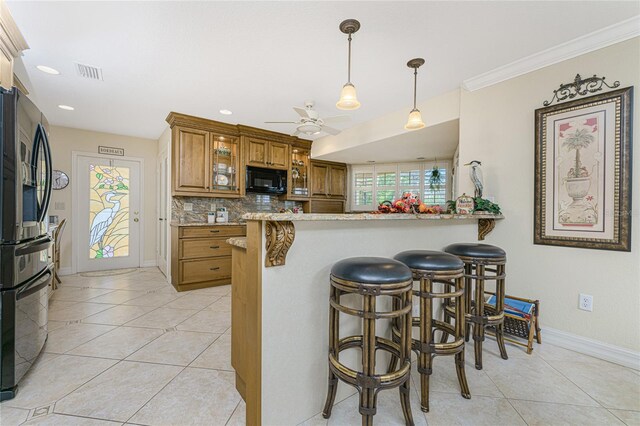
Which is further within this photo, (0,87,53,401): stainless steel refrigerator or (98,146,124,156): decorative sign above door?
(98,146,124,156): decorative sign above door

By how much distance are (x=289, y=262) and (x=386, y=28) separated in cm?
189

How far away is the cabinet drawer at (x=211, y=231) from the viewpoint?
3686 millimetres

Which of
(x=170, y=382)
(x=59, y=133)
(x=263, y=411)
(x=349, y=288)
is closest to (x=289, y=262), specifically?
(x=349, y=288)

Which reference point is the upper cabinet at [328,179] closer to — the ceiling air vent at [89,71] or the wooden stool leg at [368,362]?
the ceiling air vent at [89,71]

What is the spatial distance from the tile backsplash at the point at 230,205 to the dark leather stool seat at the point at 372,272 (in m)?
3.15

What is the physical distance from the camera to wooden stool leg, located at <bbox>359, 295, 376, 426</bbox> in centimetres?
120

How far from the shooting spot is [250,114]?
3.81 metres

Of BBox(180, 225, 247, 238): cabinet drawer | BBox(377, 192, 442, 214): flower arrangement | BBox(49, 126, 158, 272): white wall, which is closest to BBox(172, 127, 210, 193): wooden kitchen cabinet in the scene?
BBox(180, 225, 247, 238): cabinet drawer

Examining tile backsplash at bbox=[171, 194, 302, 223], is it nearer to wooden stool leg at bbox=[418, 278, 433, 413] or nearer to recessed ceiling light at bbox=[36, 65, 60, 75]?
recessed ceiling light at bbox=[36, 65, 60, 75]

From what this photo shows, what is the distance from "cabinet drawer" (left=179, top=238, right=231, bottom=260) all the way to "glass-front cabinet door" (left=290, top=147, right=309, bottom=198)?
5.60 feet

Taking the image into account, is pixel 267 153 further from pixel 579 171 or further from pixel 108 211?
pixel 579 171

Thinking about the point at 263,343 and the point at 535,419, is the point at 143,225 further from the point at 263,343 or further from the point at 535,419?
the point at 535,419

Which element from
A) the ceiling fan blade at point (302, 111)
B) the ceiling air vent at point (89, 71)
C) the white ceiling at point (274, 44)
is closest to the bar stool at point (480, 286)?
the white ceiling at point (274, 44)

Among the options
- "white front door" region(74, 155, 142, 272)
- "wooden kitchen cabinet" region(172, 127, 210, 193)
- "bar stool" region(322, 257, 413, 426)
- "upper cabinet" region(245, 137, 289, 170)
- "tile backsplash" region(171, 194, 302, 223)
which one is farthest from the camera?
"white front door" region(74, 155, 142, 272)
